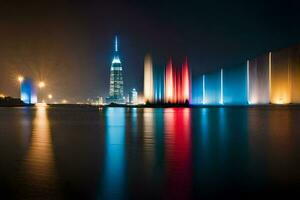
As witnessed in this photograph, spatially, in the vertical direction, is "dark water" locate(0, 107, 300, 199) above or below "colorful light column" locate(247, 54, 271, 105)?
below

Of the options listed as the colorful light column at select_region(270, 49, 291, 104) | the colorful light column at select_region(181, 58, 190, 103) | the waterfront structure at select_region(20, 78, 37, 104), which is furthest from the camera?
the waterfront structure at select_region(20, 78, 37, 104)

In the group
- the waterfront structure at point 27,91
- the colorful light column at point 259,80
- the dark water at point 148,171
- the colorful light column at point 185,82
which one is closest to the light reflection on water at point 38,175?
the dark water at point 148,171

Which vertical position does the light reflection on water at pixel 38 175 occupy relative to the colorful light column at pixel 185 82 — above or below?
below

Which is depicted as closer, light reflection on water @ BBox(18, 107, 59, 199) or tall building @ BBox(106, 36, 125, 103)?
light reflection on water @ BBox(18, 107, 59, 199)

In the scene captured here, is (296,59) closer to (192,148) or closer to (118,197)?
(192,148)

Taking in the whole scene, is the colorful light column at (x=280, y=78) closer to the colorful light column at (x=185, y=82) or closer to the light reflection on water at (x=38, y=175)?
the colorful light column at (x=185, y=82)

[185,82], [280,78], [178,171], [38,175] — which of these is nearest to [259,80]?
[280,78]

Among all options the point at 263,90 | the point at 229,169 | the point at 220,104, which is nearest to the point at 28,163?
the point at 229,169

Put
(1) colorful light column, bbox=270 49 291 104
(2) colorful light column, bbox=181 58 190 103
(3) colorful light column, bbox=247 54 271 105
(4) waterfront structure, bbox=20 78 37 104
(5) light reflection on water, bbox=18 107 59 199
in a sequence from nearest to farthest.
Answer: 1. (5) light reflection on water, bbox=18 107 59 199
2. (1) colorful light column, bbox=270 49 291 104
3. (3) colorful light column, bbox=247 54 271 105
4. (2) colorful light column, bbox=181 58 190 103
5. (4) waterfront structure, bbox=20 78 37 104

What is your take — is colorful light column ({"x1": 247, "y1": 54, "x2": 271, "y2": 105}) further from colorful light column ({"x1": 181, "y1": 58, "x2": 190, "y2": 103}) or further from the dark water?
the dark water

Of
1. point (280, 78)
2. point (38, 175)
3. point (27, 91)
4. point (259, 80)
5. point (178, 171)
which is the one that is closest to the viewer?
point (38, 175)

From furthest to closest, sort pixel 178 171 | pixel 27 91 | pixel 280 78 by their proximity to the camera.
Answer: pixel 27 91
pixel 280 78
pixel 178 171

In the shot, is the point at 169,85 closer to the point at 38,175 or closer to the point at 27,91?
the point at 27,91

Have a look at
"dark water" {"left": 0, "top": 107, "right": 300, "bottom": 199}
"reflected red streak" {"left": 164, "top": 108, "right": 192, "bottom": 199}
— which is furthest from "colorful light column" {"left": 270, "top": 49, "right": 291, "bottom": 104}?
"reflected red streak" {"left": 164, "top": 108, "right": 192, "bottom": 199}
